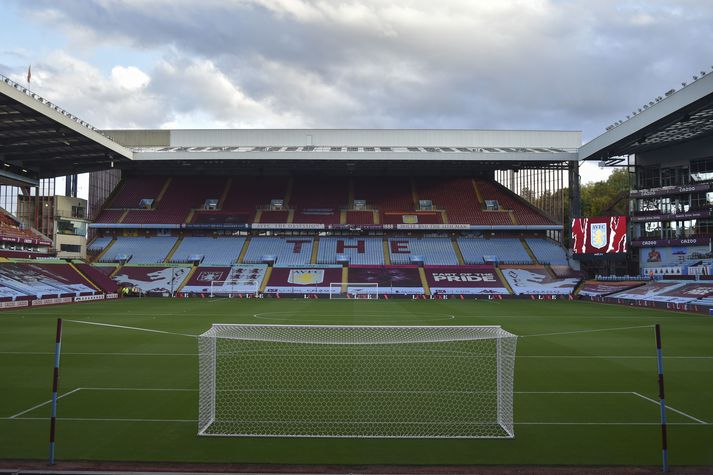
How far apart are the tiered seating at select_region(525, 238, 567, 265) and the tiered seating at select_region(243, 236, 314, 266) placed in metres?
24.7

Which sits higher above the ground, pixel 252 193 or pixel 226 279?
pixel 252 193

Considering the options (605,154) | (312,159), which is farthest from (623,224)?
(312,159)

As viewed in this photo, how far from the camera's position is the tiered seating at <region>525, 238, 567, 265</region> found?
5625 centimetres

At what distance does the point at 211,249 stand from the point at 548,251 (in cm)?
3677

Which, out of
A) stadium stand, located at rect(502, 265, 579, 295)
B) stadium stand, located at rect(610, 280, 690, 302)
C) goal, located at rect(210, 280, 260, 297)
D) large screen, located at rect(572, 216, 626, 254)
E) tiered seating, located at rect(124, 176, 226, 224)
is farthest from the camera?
tiered seating, located at rect(124, 176, 226, 224)

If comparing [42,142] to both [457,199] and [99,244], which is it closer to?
[99,244]

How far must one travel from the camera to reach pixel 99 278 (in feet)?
157

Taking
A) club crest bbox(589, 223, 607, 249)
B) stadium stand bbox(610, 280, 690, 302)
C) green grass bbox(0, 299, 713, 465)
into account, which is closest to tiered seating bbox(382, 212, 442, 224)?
club crest bbox(589, 223, 607, 249)

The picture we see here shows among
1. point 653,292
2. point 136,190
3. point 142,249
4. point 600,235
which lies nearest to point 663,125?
point 600,235

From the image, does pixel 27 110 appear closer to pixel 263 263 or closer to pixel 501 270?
pixel 263 263

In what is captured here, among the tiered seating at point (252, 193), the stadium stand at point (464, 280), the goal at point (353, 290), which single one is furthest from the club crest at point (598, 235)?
the tiered seating at point (252, 193)

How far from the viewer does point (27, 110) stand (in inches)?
1368

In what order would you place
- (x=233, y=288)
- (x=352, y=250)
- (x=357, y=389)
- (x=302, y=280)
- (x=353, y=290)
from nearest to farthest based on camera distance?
1. (x=357, y=389)
2. (x=353, y=290)
3. (x=233, y=288)
4. (x=302, y=280)
5. (x=352, y=250)

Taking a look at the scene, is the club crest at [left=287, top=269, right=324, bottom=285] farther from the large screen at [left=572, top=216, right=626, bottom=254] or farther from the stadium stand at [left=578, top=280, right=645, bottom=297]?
the stadium stand at [left=578, top=280, right=645, bottom=297]
